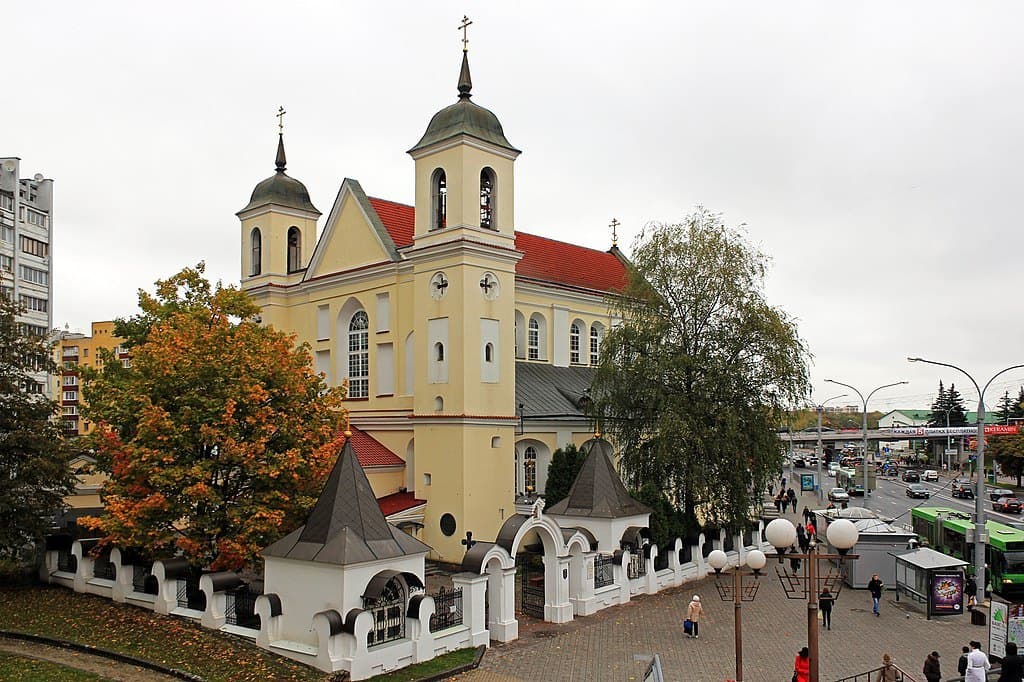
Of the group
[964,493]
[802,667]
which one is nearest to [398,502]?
[802,667]

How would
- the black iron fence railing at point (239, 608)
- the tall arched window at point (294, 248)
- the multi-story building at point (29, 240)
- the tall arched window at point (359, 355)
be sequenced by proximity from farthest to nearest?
the multi-story building at point (29, 240)
the tall arched window at point (294, 248)
the tall arched window at point (359, 355)
the black iron fence railing at point (239, 608)

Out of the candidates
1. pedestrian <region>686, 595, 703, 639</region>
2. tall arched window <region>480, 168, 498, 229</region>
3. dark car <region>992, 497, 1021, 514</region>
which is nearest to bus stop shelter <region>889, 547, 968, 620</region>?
pedestrian <region>686, 595, 703, 639</region>

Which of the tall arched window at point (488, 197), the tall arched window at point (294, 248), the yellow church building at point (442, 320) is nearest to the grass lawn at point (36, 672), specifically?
the yellow church building at point (442, 320)

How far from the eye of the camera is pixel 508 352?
33.4 metres

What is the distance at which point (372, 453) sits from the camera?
35312mm

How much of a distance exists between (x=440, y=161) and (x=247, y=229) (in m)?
14.5

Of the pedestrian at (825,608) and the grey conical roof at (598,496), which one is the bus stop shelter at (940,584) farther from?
the grey conical roof at (598,496)

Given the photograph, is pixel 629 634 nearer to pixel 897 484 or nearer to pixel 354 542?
pixel 354 542

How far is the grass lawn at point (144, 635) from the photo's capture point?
60.0 ft

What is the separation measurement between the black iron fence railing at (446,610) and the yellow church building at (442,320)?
10.1m

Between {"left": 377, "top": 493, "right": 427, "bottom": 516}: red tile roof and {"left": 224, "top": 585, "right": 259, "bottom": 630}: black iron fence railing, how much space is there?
10267 millimetres

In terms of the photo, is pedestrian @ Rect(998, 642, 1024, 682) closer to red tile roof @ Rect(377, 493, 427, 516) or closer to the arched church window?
red tile roof @ Rect(377, 493, 427, 516)

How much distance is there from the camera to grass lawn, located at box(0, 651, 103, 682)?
17.3 meters

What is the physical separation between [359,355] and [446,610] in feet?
65.0
